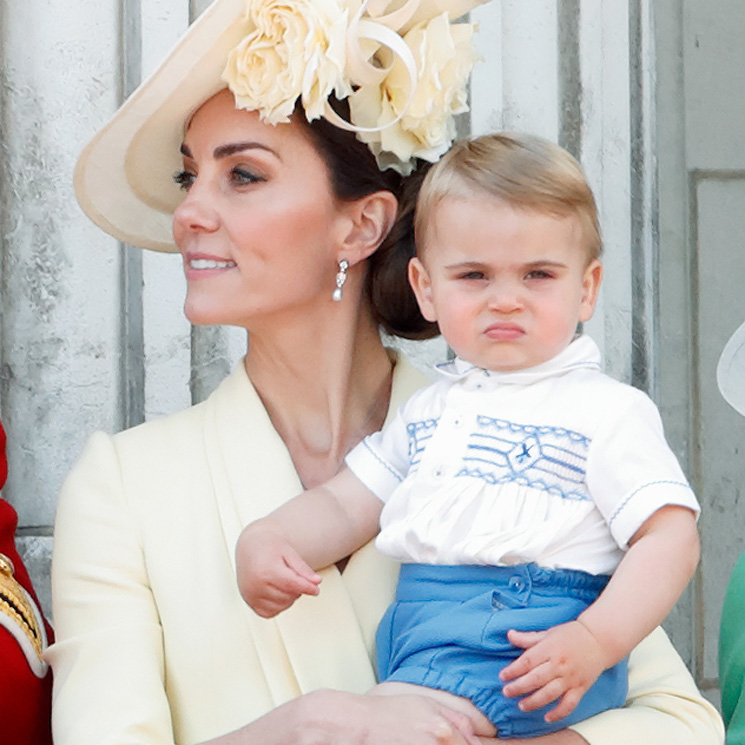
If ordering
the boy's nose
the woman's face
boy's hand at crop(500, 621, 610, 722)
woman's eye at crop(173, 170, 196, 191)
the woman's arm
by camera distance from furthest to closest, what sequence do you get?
1. woman's eye at crop(173, 170, 196, 191)
2. the woman's face
3. the boy's nose
4. the woman's arm
5. boy's hand at crop(500, 621, 610, 722)

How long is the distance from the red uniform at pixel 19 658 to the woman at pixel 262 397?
0.05 m

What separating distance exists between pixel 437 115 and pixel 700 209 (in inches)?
39.9

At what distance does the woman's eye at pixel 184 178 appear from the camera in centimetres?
252

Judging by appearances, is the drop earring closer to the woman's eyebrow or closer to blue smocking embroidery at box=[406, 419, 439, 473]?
the woman's eyebrow

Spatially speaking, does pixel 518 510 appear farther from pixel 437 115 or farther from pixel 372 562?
pixel 437 115

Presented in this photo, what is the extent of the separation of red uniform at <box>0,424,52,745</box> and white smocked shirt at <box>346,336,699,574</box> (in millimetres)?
551

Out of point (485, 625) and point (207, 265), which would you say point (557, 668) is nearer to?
point (485, 625)

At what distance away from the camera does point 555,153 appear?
203 centimetres

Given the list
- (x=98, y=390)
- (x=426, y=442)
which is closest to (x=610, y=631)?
(x=426, y=442)

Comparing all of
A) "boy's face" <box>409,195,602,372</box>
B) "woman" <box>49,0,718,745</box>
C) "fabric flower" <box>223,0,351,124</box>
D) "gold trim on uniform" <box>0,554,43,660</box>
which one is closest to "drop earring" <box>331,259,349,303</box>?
"woman" <box>49,0,718,745</box>

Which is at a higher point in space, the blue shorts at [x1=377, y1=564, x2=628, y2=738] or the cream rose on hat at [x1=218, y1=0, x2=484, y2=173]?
the cream rose on hat at [x1=218, y1=0, x2=484, y2=173]

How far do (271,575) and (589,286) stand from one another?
586mm

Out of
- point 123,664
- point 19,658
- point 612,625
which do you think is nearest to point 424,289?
point 612,625

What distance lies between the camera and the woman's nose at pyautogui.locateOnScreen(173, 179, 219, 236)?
2.31 metres
